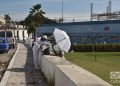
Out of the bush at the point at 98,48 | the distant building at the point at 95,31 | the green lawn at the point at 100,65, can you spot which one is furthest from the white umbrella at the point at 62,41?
the distant building at the point at 95,31

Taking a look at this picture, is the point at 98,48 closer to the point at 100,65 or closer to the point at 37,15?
the point at 100,65

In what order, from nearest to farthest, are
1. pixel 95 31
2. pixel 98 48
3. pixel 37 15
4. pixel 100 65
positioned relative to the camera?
pixel 100 65
pixel 98 48
pixel 95 31
pixel 37 15

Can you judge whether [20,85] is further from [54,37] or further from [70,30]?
[70,30]

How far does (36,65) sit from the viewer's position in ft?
67.1

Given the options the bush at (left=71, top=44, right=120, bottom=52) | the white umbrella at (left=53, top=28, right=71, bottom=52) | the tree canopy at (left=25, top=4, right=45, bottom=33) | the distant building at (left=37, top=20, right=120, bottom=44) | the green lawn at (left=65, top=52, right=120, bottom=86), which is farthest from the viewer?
the tree canopy at (left=25, top=4, right=45, bottom=33)

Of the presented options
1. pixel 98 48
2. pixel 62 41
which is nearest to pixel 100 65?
pixel 62 41

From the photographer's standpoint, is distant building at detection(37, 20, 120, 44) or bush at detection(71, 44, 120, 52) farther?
distant building at detection(37, 20, 120, 44)

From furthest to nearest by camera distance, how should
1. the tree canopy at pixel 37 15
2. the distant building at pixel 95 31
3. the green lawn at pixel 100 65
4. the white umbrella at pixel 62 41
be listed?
the tree canopy at pixel 37 15, the distant building at pixel 95 31, the green lawn at pixel 100 65, the white umbrella at pixel 62 41

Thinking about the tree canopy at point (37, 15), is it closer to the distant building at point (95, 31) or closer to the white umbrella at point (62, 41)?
the distant building at point (95, 31)

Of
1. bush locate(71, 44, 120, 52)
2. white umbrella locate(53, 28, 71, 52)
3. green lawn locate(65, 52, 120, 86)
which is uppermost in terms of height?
white umbrella locate(53, 28, 71, 52)

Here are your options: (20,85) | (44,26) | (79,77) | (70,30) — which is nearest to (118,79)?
(79,77)

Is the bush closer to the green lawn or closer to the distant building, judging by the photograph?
the distant building

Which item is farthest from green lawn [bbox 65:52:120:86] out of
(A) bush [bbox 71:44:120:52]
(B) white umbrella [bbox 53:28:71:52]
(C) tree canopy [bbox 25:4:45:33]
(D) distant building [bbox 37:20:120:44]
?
(C) tree canopy [bbox 25:4:45:33]

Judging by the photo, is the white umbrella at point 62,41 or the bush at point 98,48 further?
the bush at point 98,48
